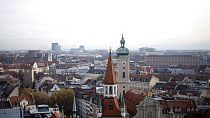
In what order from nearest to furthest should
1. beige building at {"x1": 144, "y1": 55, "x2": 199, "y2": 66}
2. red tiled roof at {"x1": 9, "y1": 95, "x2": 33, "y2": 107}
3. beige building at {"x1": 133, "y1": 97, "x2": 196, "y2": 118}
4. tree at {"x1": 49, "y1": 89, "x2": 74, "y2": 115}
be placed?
beige building at {"x1": 133, "y1": 97, "x2": 196, "y2": 118}, red tiled roof at {"x1": 9, "y1": 95, "x2": 33, "y2": 107}, tree at {"x1": 49, "y1": 89, "x2": 74, "y2": 115}, beige building at {"x1": 144, "y1": 55, "x2": 199, "y2": 66}

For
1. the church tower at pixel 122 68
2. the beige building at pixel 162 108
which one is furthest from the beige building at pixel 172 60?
the beige building at pixel 162 108

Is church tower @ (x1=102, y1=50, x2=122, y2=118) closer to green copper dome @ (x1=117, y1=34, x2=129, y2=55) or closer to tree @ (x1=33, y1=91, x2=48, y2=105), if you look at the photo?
green copper dome @ (x1=117, y1=34, x2=129, y2=55)

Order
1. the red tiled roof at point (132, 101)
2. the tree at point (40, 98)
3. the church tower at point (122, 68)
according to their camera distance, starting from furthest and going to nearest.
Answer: the tree at point (40, 98), the church tower at point (122, 68), the red tiled roof at point (132, 101)

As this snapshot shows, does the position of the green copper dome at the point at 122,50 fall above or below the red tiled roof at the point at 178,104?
above

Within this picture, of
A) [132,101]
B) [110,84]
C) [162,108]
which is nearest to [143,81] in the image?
[132,101]

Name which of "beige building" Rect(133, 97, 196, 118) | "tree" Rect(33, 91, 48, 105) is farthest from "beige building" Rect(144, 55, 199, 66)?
"beige building" Rect(133, 97, 196, 118)

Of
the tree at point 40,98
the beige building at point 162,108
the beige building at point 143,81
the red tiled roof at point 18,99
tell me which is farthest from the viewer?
the beige building at point 143,81

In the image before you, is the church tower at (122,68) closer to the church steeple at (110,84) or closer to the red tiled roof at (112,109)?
the red tiled roof at (112,109)

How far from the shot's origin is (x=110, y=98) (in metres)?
19.6

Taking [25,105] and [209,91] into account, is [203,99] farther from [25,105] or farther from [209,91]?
[25,105]

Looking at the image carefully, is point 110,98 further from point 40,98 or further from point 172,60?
point 172,60

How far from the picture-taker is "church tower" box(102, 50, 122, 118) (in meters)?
19.5

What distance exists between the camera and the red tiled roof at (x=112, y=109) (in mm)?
19531

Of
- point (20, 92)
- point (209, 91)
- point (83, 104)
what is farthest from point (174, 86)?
point (20, 92)
